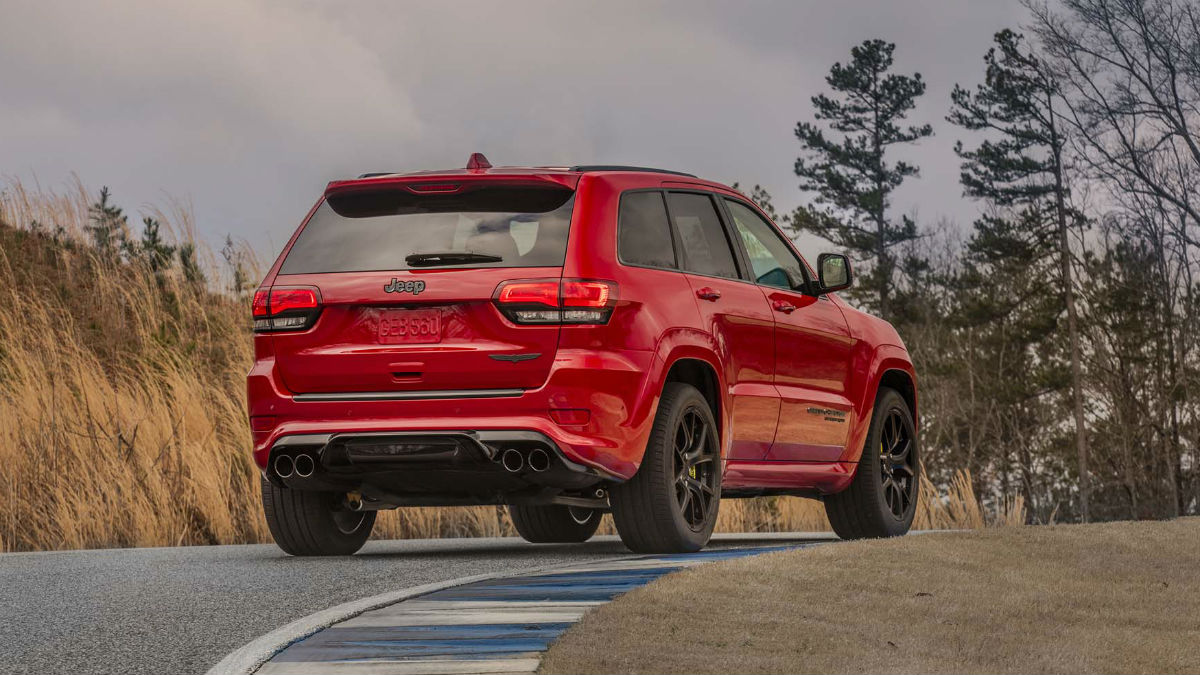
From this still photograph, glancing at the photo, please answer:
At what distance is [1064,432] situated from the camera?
4788 cm

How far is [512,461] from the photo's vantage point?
7.73m

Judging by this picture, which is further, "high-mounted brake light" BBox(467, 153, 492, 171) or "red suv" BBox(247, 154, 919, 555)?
"high-mounted brake light" BBox(467, 153, 492, 171)

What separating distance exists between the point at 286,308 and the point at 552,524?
11.5 ft

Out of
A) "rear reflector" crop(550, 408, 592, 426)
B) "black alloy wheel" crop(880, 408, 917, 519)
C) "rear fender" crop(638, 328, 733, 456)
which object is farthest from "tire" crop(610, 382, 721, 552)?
"black alloy wheel" crop(880, 408, 917, 519)

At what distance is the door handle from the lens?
9347mm

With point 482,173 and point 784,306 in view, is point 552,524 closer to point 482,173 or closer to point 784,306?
point 784,306

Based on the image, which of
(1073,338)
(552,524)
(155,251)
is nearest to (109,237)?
(155,251)

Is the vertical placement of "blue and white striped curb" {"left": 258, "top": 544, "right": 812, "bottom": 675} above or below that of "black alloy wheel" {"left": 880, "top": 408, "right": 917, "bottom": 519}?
below

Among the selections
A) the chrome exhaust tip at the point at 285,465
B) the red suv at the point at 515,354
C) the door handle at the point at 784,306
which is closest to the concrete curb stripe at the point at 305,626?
the red suv at the point at 515,354

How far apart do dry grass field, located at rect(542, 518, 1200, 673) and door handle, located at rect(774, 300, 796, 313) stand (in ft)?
5.25

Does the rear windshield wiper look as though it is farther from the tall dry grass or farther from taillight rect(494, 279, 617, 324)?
the tall dry grass

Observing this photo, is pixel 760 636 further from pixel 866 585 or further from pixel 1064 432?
pixel 1064 432

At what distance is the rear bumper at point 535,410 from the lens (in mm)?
7676

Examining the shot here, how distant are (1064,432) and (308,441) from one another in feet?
140
